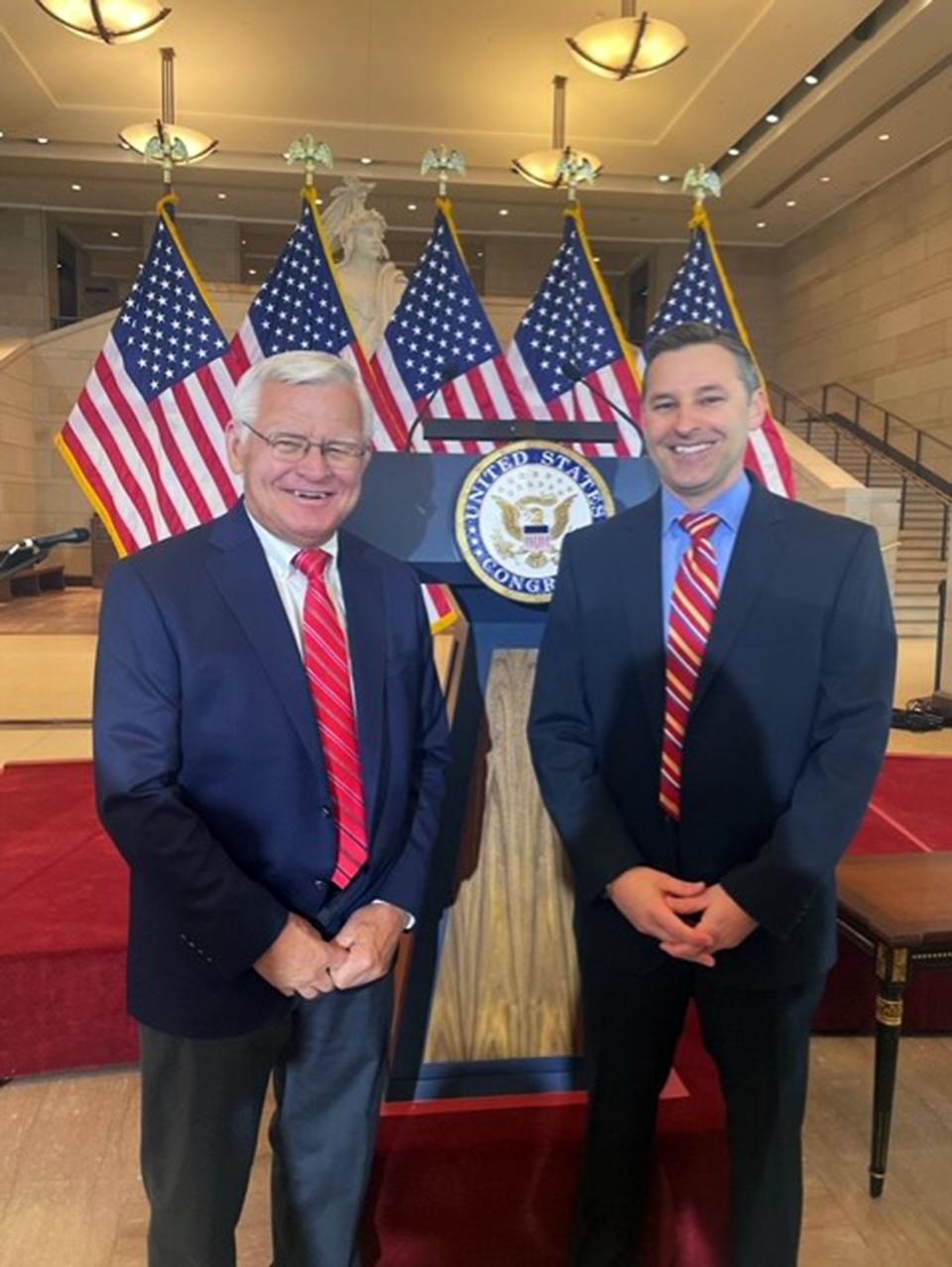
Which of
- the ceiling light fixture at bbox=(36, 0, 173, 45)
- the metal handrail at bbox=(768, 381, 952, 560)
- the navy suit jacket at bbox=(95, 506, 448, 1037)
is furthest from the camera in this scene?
the metal handrail at bbox=(768, 381, 952, 560)

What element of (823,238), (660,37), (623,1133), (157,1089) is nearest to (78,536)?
(157,1089)

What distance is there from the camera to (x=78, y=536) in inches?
65.7

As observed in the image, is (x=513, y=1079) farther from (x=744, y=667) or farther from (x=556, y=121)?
(x=556, y=121)

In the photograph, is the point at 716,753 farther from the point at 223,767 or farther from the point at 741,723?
the point at 223,767

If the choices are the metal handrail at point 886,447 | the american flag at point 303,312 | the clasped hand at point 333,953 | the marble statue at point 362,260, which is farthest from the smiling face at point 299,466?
the metal handrail at point 886,447

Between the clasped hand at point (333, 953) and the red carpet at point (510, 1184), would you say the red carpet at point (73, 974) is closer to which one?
the red carpet at point (510, 1184)

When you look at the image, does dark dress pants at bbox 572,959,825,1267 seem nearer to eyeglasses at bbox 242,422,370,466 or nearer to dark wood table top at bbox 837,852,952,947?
dark wood table top at bbox 837,852,952,947

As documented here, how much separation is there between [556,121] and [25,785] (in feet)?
39.0

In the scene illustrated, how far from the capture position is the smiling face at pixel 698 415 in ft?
4.81

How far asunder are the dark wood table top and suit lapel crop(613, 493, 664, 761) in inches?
41.4

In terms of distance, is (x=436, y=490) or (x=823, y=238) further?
(x=823, y=238)

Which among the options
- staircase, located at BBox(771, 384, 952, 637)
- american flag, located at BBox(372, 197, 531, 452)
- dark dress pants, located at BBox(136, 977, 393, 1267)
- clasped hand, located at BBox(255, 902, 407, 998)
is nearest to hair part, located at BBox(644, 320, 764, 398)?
clasped hand, located at BBox(255, 902, 407, 998)

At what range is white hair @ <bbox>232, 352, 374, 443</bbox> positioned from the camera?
1396 mm

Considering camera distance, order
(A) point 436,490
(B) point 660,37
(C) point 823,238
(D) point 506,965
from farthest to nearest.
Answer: (C) point 823,238
(B) point 660,37
(D) point 506,965
(A) point 436,490
